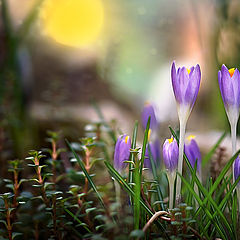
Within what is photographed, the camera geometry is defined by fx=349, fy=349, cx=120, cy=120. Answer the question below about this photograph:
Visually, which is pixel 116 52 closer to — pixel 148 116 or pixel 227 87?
pixel 148 116

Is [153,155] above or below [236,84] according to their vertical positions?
below

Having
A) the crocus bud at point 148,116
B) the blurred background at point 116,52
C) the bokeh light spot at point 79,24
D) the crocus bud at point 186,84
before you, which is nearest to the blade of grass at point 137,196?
the crocus bud at point 186,84

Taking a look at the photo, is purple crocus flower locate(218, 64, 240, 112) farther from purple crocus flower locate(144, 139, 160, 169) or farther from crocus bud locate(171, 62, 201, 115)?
purple crocus flower locate(144, 139, 160, 169)

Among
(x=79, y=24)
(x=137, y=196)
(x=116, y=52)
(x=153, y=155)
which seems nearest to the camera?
(x=137, y=196)

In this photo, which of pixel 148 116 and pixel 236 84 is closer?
pixel 236 84

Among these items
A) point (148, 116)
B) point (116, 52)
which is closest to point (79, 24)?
point (116, 52)

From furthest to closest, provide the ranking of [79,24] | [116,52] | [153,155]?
[79,24], [116,52], [153,155]

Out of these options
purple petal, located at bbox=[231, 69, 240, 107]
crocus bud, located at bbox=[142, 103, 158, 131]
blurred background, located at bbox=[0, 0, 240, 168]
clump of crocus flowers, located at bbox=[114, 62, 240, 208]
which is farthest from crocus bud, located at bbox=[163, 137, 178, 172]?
blurred background, located at bbox=[0, 0, 240, 168]
